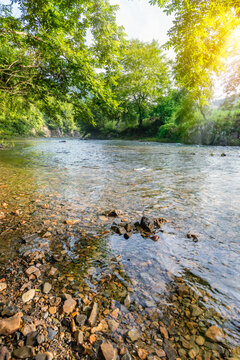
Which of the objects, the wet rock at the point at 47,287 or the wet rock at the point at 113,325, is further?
the wet rock at the point at 47,287

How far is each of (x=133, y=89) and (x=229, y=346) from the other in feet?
143

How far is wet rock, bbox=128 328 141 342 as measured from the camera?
1.35 m

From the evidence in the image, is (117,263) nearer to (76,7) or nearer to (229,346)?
(229,346)

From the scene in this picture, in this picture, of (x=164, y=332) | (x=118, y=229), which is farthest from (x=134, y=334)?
(x=118, y=229)

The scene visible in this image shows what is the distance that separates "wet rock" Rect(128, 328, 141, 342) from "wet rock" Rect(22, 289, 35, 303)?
97 cm

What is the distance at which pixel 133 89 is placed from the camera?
3919 centimetres

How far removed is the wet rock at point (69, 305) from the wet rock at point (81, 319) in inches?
3.7

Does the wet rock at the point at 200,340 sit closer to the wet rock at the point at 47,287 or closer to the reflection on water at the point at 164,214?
the reflection on water at the point at 164,214

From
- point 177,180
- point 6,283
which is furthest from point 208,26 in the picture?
point 6,283

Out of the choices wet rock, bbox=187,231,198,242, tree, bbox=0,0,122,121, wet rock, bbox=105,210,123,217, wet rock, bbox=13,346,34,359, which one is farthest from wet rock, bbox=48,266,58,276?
tree, bbox=0,0,122,121

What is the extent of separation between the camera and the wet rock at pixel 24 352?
1.16 m

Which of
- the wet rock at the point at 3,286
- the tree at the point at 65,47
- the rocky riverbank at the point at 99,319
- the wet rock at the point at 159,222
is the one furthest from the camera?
the tree at the point at 65,47

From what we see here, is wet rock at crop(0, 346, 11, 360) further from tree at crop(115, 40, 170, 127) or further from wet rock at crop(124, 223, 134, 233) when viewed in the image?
tree at crop(115, 40, 170, 127)

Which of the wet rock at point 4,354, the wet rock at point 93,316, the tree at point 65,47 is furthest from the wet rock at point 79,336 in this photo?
the tree at point 65,47
